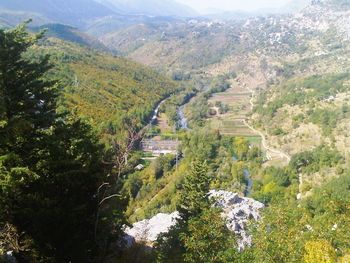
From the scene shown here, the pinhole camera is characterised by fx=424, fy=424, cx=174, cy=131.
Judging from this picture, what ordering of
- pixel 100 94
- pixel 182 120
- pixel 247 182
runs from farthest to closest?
pixel 182 120 < pixel 100 94 < pixel 247 182

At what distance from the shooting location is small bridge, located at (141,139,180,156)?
140m

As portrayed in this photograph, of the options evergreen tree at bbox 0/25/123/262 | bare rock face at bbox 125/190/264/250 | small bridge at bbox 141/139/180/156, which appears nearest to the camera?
evergreen tree at bbox 0/25/123/262

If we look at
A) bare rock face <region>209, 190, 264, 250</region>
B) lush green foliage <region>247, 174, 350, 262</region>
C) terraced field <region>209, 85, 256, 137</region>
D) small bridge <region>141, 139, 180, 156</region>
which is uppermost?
lush green foliage <region>247, 174, 350, 262</region>

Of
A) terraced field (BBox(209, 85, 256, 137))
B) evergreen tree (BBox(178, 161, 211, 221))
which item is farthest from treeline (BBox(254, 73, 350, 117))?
evergreen tree (BBox(178, 161, 211, 221))

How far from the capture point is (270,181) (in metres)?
106

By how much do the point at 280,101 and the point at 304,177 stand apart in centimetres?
6817

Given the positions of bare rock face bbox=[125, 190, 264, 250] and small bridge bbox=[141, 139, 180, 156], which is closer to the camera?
bare rock face bbox=[125, 190, 264, 250]

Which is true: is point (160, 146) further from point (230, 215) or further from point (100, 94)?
point (230, 215)

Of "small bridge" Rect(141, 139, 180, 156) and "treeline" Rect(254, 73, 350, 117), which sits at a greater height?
"treeline" Rect(254, 73, 350, 117)

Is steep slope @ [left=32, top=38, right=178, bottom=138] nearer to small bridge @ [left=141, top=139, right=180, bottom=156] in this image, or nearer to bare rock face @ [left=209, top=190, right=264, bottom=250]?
small bridge @ [left=141, top=139, right=180, bottom=156]

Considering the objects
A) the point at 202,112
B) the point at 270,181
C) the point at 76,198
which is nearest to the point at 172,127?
the point at 202,112

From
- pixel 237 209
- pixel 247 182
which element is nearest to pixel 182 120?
pixel 247 182

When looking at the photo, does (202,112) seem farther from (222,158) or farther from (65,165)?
(65,165)

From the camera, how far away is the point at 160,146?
146625mm
